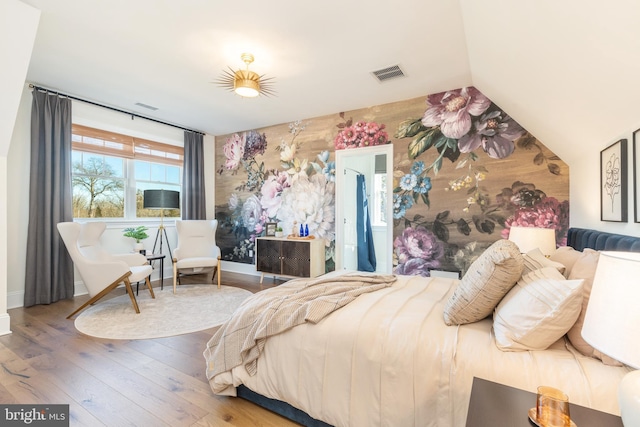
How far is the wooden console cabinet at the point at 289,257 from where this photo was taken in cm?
442

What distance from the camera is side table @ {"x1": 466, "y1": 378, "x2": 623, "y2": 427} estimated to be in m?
0.83

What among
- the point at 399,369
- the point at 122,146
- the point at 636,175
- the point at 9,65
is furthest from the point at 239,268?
the point at 636,175

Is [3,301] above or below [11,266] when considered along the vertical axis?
below

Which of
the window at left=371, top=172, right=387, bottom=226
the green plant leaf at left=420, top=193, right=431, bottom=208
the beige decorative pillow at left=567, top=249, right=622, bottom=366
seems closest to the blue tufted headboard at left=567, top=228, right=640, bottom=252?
the beige decorative pillow at left=567, top=249, right=622, bottom=366

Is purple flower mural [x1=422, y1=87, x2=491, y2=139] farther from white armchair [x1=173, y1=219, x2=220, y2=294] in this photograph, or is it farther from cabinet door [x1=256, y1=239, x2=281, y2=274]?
white armchair [x1=173, y1=219, x2=220, y2=294]

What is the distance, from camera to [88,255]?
11.7ft

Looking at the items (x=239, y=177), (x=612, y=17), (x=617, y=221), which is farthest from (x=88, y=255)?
(x=617, y=221)

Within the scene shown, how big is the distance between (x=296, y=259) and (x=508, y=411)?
12.3 feet

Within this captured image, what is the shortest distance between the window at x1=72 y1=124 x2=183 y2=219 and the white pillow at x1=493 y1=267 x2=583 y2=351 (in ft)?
16.7

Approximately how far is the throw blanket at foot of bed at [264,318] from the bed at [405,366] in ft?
0.11

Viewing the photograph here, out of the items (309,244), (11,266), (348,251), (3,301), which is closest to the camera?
(3,301)

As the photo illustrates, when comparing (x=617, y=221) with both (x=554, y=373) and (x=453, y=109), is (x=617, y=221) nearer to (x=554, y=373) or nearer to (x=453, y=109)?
(x=554, y=373)

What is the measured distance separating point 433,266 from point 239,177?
3728mm

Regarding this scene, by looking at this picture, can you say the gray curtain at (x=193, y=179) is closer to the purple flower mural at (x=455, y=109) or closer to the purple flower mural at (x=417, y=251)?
the purple flower mural at (x=417, y=251)
